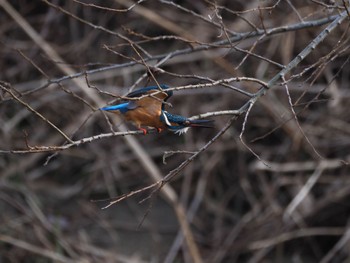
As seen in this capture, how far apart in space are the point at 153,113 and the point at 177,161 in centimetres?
247

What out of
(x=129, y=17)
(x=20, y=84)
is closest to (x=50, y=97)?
(x=20, y=84)

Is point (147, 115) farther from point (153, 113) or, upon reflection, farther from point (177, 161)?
point (177, 161)

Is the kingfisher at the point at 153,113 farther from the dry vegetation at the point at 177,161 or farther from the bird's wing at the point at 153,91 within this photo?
the dry vegetation at the point at 177,161

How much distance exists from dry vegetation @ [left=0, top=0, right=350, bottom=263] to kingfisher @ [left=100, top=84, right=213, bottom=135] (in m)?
1.77

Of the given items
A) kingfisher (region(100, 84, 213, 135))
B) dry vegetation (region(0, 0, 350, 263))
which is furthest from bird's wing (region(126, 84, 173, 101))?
dry vegetation (region(0, 0, 350, 263))

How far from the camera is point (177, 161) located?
4445 mm

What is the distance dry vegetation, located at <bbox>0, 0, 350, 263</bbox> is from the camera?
13.0 feet

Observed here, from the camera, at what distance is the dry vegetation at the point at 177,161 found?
13.0 ft

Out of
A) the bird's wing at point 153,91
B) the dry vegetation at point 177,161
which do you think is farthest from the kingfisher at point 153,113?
the dry vegetation at point 177,161

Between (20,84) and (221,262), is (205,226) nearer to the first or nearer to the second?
(221,262)

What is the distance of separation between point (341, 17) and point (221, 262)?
218 centimetres

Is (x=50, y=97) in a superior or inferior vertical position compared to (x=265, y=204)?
superior

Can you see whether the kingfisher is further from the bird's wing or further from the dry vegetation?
the dry vegetation

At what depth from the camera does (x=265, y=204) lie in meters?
4.17
